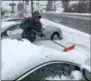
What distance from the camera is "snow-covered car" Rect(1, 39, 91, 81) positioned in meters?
3.62

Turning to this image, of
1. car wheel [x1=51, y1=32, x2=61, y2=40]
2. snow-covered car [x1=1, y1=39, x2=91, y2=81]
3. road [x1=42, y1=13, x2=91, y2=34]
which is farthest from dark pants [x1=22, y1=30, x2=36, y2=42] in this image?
road [x1=42, y1=13, x2=91, y2=34]

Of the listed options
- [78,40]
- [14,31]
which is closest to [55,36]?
[78,40]

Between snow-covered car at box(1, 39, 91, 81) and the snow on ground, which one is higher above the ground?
snow-covered car at box(1, 39, 91, 81)

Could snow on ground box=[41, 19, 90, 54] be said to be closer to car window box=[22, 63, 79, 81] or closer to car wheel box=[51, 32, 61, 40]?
car wheel box=[51, 32, 61, 40]

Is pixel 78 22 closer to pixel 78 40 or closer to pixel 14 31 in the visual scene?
pixel 78 40

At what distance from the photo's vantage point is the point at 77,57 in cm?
417

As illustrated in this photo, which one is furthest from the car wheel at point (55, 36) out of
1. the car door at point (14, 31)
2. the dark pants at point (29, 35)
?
the dark pants at point (29, 35)

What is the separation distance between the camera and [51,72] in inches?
153

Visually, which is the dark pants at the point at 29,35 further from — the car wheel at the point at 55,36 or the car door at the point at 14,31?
the car wheel at the point at 55,36

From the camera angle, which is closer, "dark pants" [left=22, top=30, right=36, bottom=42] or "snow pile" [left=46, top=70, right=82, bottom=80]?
"snow pile" [left=46, top=70, right=82, bottom=80]

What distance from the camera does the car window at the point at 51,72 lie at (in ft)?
12.3

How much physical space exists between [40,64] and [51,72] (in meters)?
0.21

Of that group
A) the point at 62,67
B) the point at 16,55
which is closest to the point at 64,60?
the point at 62,67

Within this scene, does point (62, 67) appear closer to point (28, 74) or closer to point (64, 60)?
point (64, 60)
